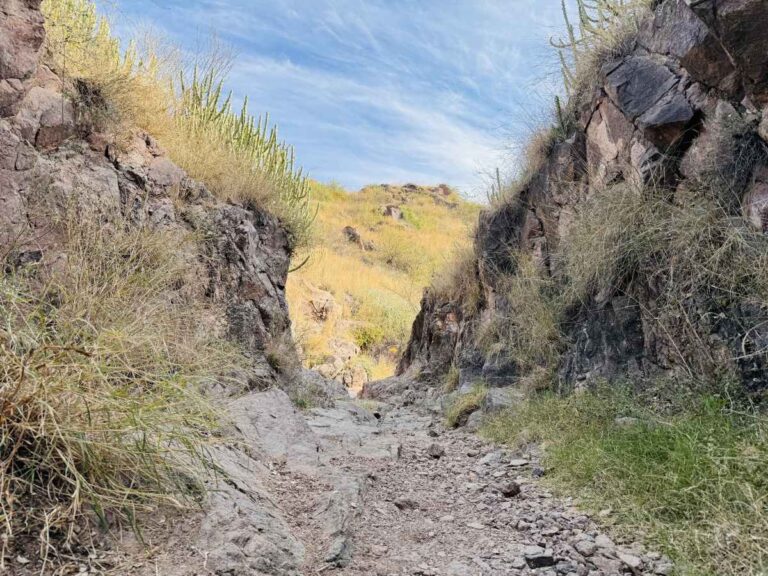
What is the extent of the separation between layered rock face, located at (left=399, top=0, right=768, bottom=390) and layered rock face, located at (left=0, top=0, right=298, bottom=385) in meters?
3.20

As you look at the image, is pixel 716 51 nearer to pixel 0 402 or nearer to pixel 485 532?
pixel 485 532

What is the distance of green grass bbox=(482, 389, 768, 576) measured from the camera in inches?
75.9

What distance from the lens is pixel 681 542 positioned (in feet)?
6.73

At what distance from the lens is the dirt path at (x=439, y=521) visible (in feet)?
6.92

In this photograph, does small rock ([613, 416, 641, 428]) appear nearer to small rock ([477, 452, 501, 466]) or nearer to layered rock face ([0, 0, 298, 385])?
small rock ([477, 452, 501, 466])

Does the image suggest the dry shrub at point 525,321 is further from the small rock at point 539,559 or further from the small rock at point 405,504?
the small rock at point 539,559

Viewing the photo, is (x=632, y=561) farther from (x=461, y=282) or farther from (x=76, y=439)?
(x=461, y=282)

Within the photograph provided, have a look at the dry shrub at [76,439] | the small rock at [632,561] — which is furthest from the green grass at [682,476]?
the dry shrub at [76,439]

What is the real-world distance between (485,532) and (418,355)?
7866 mm

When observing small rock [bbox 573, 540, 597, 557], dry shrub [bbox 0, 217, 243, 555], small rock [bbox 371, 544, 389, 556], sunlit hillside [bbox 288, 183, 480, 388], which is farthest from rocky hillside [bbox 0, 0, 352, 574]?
sunlit hillside [bbox 288, 183, 480, 388]

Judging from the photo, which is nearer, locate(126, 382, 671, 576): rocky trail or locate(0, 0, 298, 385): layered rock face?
locate(126, 382, 671, 576): rocky trail

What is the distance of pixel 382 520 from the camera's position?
265cm

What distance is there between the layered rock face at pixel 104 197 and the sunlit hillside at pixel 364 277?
1383 millimetres

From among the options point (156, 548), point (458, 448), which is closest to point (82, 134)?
point (156, 548)
